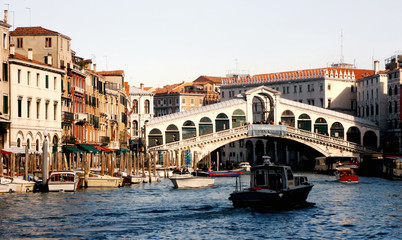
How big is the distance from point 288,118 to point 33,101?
1453 inches

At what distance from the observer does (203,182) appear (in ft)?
167

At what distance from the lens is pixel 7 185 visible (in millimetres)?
41031

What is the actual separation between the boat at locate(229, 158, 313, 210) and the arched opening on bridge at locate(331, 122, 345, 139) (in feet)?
165

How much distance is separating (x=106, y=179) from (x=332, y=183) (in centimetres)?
1672

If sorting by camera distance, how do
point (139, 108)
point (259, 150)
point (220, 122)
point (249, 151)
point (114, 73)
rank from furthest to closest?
point (249, 151)
point (259, 150)
point (139, 108)
point (220, 122)
point (114, 73)

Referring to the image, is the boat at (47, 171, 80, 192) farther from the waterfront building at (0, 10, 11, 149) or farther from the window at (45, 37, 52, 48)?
the window at (45, 37, 52, 48)

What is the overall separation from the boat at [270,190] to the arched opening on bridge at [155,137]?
4453cm

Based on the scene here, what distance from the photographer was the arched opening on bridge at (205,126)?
269 ft

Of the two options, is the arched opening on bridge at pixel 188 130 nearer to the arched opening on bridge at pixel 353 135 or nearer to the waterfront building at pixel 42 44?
the arched opening on bridge at pixel 353 135

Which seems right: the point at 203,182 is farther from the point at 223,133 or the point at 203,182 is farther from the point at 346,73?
the point at 346,73

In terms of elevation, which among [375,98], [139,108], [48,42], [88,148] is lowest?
[88,148]

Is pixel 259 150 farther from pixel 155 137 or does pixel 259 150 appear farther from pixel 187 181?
pixel 187 181

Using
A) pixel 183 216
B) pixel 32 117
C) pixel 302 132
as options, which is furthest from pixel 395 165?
pixel 183 216

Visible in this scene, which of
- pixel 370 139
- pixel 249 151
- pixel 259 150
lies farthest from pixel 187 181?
pixel 249 151
